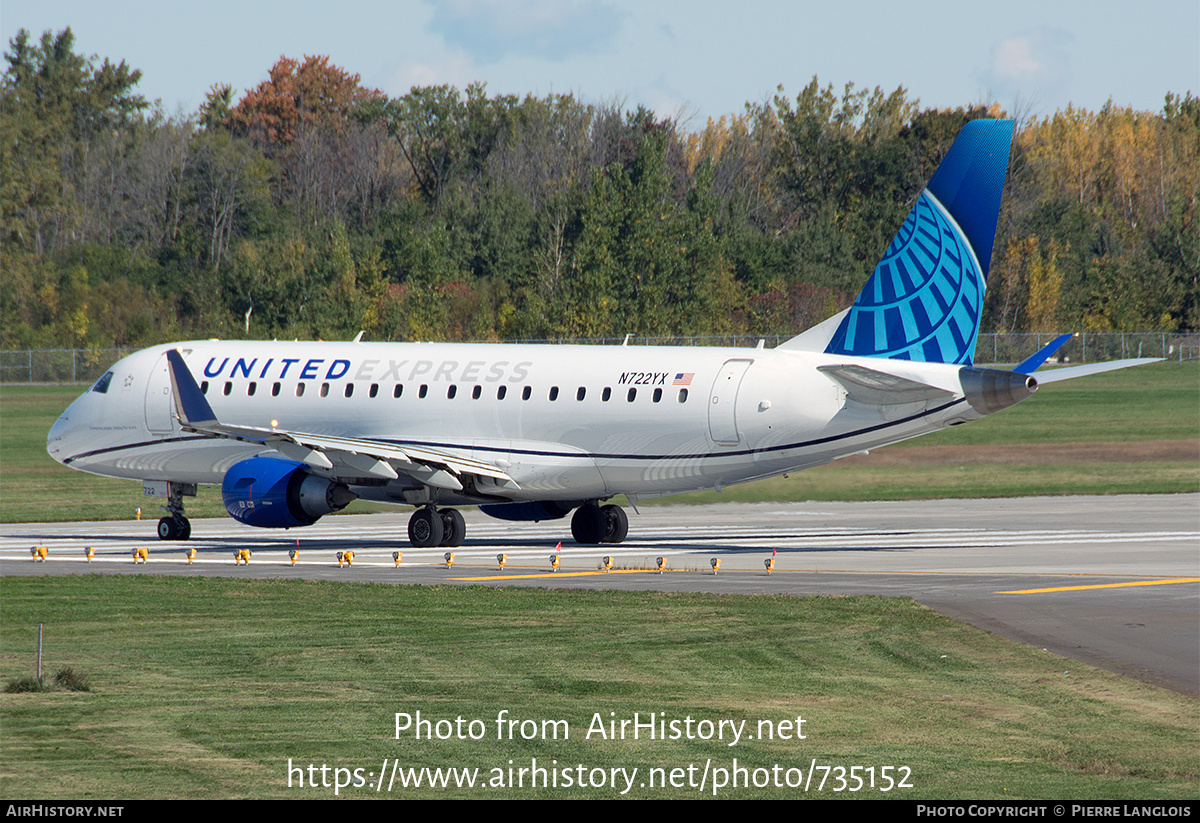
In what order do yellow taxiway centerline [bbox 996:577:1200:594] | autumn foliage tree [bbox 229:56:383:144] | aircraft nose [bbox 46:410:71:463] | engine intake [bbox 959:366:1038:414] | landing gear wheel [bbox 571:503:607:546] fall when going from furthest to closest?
1. autumn foliage tree [bbox 229:56:383:144]
2. aircraft nose [bbox 46:410:71:463]
3. landing gear wheel [bbox 571:503:607:546]
4. engine intake [bbox 959:366:1038:414]
5. yellow taxiway centerline [bbox 996:577:1200:594]

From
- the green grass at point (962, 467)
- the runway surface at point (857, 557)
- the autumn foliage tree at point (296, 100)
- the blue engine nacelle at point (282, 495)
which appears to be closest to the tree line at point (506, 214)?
the autumn foliage tree at point (296, 100)

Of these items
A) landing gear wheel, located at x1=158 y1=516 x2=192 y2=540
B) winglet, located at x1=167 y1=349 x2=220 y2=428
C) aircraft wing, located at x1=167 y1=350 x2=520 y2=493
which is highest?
winglet, located at x1=167 y1=349 x2=220 y2=428

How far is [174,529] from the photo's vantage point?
121 feet

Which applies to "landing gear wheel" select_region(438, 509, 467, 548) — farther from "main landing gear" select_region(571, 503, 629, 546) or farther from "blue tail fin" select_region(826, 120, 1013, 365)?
"blue tail fin" select_region(826, 120, 1013, 365)

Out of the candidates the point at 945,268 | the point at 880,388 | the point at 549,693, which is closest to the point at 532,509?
the point at 880,388

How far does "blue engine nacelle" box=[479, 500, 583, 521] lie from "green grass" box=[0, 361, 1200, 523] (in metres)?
4.53

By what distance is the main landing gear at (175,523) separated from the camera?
36.8 meters

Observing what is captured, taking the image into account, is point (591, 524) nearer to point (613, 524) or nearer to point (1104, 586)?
point (613, 524)

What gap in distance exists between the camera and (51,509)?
45531 mm

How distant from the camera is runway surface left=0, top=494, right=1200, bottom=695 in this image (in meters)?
22.4

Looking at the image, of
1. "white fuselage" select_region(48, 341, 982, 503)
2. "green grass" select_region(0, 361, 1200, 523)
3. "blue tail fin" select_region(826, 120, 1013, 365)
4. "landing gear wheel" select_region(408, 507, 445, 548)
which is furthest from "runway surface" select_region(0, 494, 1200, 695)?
"blue tail fin" select_region(826, 120, 1013, 365)

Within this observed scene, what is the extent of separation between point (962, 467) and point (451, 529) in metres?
25.5

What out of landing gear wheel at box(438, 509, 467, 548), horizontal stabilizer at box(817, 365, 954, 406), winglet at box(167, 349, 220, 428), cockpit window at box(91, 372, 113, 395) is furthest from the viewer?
cockpit window at box(91, 372, 113, 395)
